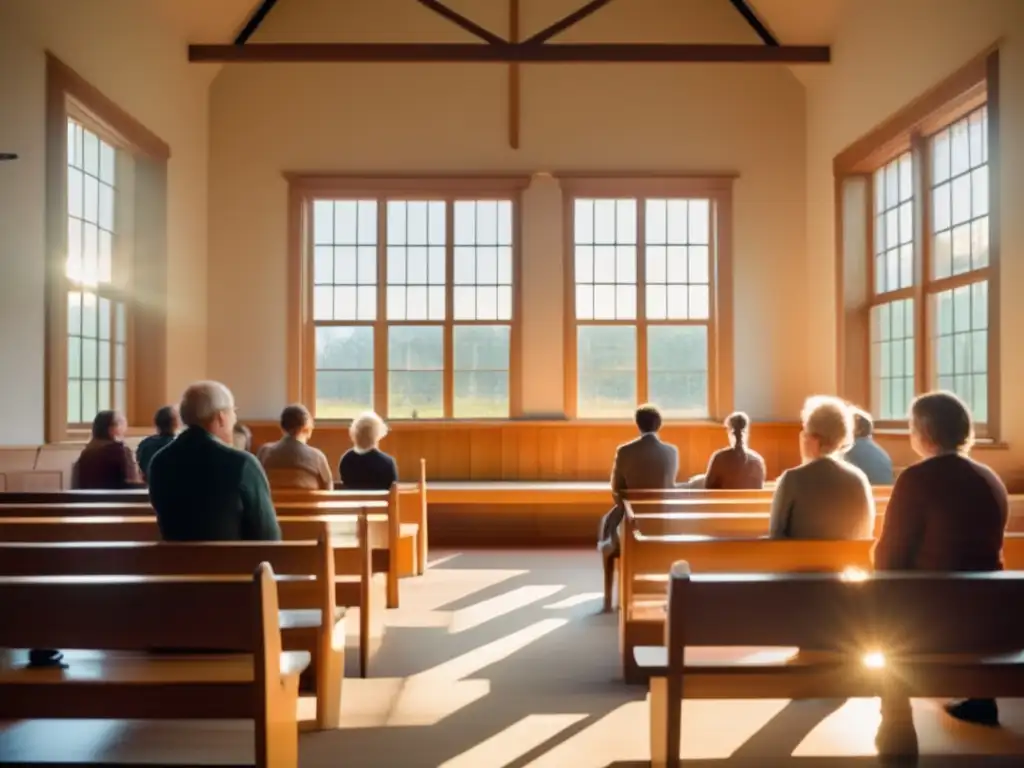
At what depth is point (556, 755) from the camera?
298cm

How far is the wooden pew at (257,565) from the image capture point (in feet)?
9.14

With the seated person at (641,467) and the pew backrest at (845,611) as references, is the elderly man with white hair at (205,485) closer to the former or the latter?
the pew backrest at (845,611)

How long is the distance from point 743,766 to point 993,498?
128cm

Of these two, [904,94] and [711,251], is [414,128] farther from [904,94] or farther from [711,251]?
[904,94]

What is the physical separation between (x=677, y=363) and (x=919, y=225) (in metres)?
2.94

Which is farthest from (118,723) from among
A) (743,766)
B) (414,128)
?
(414,128)

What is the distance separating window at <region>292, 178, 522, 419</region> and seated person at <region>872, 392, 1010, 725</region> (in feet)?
22.5

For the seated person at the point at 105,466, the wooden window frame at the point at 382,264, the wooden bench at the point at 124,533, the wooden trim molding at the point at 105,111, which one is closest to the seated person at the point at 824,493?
the wooden bench at the point at 124,533

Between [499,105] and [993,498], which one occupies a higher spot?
[499,105]

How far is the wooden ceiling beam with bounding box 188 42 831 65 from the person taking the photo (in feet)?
28.2

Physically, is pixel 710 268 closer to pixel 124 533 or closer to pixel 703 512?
→ pixel 703 512

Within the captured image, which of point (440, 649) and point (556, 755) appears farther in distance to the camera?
point (440, 649)

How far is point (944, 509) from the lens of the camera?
3.01 metres

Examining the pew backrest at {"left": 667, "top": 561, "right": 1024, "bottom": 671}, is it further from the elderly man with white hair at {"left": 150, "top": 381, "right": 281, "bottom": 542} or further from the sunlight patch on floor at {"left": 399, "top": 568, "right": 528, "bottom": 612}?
the sunlight patch on floor at {"left": 399, "top": 568, "right": 528, "bottom": 612}
